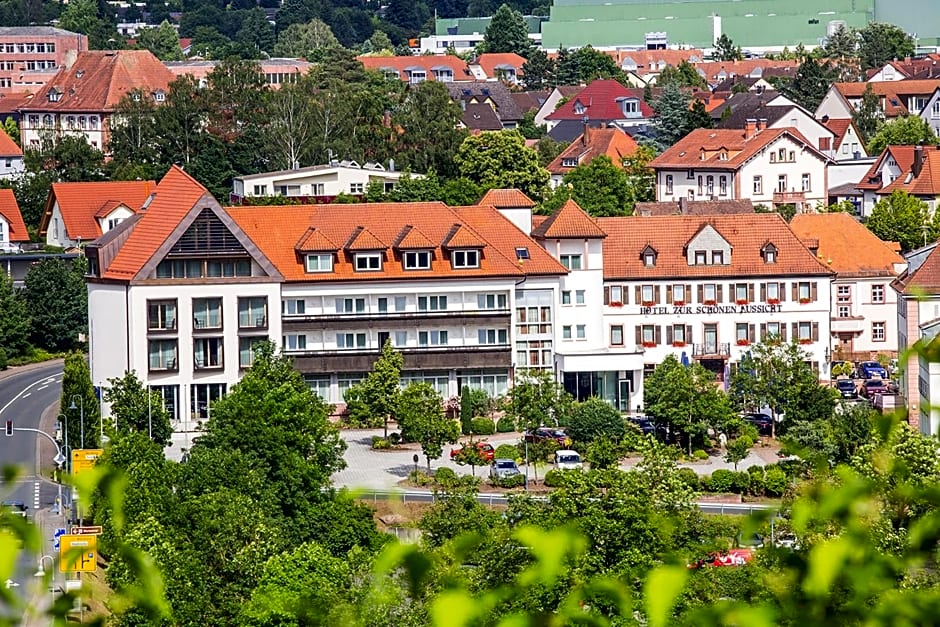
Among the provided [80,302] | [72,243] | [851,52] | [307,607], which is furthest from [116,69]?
[307,607]

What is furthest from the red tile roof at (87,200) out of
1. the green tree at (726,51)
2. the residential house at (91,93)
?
the green tree at (726,51)

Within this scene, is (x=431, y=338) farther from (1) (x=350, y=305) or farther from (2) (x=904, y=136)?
(2) (x=904, y=136)

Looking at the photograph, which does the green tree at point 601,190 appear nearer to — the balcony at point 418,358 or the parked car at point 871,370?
the parked car at point 871,370

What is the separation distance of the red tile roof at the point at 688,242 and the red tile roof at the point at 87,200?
25.3 meters

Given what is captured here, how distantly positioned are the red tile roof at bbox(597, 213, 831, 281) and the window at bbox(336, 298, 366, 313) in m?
7.12

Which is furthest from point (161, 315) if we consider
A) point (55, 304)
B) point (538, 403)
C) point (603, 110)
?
point (603, 110)

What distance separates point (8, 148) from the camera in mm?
102125

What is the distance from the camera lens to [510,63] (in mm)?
155750

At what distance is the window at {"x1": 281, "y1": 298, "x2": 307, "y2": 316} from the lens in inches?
1957

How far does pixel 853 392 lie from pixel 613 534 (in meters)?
25.7

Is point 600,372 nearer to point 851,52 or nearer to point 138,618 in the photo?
point 138,618

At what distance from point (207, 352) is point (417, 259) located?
6400 mm

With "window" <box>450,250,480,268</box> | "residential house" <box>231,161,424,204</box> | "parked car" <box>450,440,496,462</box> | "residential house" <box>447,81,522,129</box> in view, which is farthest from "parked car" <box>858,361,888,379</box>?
"residential house" <box>447,81,522,129</box>

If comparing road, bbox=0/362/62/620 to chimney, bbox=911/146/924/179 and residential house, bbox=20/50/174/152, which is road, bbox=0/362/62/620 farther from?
residential house, bbox=20/50/174/152
